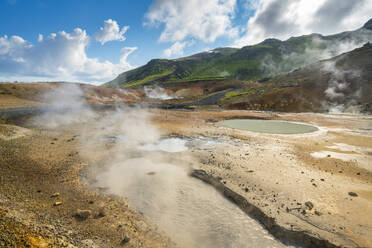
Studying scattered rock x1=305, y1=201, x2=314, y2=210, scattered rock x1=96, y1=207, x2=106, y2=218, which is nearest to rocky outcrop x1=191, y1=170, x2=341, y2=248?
scattered rock x1=305, y1=201, x2=314, y2=210

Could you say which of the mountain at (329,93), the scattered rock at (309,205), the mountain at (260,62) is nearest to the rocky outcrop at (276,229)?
the scattered rock at (309,205)

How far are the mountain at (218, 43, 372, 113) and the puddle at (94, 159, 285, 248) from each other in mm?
33967

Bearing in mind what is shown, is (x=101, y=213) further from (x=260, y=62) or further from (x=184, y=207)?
(x=260, y=62)

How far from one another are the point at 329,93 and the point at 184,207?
43.0 meters

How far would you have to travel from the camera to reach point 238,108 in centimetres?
4059

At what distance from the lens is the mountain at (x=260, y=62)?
10769 cm

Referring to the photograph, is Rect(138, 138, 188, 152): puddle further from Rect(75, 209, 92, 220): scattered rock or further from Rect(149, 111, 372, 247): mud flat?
Rect(75, 209, 92, 220): scattered rock

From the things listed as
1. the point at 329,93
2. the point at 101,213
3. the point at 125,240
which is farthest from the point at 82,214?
the point at 329,93

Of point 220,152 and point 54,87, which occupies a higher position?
point 54,87

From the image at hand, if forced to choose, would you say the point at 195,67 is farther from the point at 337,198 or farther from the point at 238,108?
the point at 337,198

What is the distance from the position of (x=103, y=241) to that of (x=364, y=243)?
791 centimetres

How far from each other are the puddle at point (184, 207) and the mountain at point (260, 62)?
8830cm

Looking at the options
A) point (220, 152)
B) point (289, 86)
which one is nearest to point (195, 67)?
point (289, 86)

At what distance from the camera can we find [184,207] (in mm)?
7652
